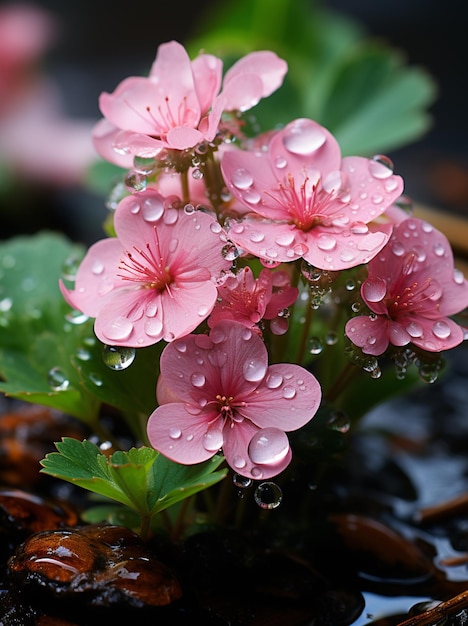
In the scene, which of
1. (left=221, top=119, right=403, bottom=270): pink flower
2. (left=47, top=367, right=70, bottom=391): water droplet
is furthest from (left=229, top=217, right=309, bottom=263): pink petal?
(left=47, top=367, right=70, bottom=391): water droplet

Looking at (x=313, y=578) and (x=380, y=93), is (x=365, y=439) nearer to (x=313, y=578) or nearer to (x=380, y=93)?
(x=313, y=578)

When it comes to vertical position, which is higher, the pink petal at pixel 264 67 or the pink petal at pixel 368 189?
the pink petal at pixel 264 67

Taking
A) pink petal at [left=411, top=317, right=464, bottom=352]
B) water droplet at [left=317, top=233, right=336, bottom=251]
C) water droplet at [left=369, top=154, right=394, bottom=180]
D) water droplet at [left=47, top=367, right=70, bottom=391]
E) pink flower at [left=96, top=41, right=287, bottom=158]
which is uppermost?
pink flower at [left=96, top=41, right=287, bottom=158]

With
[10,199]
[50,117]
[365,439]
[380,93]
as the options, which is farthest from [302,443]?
[50,117]

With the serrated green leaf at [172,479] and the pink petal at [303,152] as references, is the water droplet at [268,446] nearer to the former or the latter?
the serrated green leaf at [172,479]

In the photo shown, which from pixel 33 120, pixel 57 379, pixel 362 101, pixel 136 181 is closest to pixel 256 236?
pixel 136 181

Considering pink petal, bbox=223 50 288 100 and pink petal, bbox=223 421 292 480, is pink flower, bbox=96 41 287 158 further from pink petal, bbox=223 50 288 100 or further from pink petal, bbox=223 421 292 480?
pink petal, bbox=223 421 292 480

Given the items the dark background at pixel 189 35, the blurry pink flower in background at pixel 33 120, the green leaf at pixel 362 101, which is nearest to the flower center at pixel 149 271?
the green leaf at pixel 362 101

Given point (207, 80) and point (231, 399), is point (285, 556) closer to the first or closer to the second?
point (231, 399)
